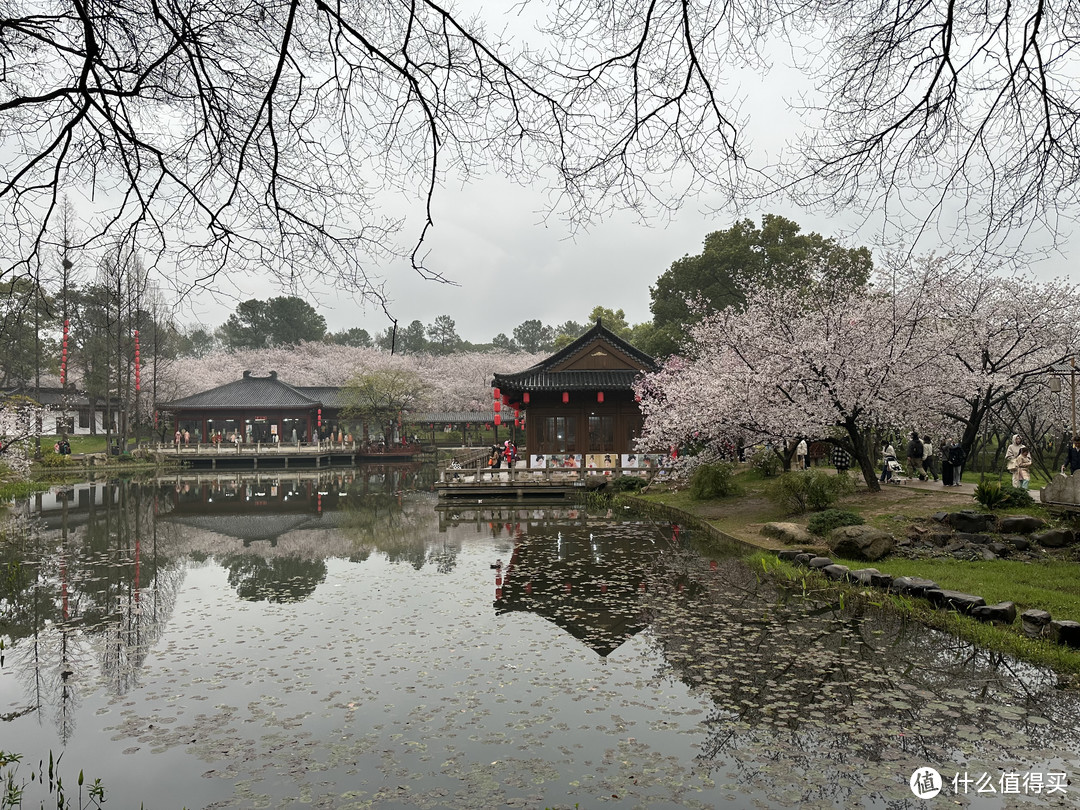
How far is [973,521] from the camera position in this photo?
12.5 metres

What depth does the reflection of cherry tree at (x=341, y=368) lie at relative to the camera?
5819 cm

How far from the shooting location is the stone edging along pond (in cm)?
761

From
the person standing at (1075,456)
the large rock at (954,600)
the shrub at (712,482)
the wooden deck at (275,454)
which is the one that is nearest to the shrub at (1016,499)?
the person standing at (1075,456)

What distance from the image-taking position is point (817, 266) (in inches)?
1412

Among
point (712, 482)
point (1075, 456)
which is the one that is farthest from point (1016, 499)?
point (712, 482)

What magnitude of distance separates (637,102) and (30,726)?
→ 24.1 feet

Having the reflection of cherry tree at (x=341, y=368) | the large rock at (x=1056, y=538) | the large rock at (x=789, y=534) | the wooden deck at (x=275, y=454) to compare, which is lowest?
the large rock at (x=789, y=534)

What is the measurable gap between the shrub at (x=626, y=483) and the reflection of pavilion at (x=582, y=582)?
7.38 metres

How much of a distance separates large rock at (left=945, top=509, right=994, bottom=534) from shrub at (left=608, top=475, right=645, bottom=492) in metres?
12.7

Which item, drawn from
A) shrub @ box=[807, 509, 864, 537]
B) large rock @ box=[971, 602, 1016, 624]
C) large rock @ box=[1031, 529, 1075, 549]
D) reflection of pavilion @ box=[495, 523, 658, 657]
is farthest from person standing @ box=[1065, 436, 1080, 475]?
reflection of pavilion @ box=[495, 523, 658, 657]

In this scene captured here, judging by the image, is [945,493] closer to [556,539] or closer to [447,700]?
[556,539]

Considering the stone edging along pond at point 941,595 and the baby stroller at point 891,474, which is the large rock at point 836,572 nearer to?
the stone edging along pond at point 941,595

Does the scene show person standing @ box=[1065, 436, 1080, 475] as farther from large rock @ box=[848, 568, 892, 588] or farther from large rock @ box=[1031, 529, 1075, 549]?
large rock @ box=[848, 568, 892, 588]

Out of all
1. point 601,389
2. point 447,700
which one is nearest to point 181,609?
point 447,700
